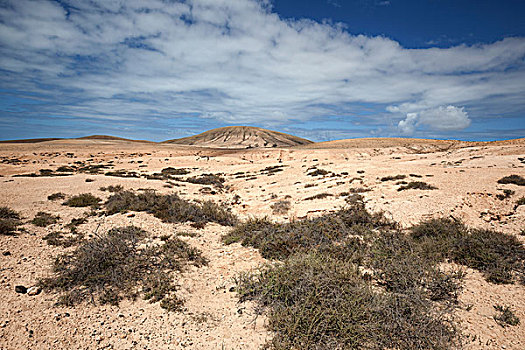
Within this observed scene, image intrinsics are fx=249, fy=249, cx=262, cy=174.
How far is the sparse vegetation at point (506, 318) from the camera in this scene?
13.7 feet

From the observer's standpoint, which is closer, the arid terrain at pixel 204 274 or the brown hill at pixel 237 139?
the arid terrain at pixel 204 274

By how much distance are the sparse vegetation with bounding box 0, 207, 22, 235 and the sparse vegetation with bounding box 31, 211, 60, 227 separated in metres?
0.40

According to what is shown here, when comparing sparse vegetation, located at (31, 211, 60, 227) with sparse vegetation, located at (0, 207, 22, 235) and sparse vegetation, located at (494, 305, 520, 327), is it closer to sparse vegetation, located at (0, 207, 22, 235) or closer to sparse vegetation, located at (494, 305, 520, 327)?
sparse vegetation, located at (0, 207, 22, 235)

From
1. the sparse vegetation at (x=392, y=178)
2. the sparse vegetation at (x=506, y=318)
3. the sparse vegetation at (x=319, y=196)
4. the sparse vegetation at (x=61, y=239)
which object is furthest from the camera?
the sparse vegetation at (x=392, y=178)

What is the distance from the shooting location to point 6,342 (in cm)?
371

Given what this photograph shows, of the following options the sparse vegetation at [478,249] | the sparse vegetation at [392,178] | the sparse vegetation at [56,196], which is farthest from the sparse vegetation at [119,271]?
the sparse vegetation at [392,178]

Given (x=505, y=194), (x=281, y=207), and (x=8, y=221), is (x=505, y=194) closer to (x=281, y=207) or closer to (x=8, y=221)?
(x=281, y=207)

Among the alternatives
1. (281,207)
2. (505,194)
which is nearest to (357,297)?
(281,207)

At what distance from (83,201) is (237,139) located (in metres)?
84.4

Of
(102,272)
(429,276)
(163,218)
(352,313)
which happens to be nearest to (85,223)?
(163,218)

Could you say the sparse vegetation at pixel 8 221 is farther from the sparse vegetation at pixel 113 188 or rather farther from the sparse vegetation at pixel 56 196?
the sparse vegetation at pixel 113 188

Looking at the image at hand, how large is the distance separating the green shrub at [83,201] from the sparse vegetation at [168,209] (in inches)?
23.3

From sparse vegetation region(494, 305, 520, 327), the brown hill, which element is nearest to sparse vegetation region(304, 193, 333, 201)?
sparse vegetation region(494, 305, 520, 327)

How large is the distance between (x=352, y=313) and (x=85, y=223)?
8.81 metres
